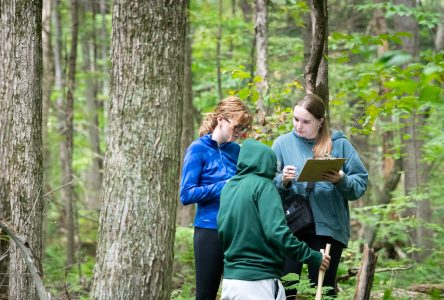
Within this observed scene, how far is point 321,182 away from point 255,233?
1104 millimetres

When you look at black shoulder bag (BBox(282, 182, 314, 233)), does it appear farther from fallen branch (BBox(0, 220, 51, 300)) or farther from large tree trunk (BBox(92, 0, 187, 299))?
fallen branch (BBox(0, 220, 51, 300))

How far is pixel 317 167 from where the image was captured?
14.7 feet

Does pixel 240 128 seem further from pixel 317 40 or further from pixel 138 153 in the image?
pixel 317 40

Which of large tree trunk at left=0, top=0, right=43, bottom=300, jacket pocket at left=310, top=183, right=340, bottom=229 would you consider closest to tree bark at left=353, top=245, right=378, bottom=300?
jacket pocket at left=310, top=183, right=340, bottom=229

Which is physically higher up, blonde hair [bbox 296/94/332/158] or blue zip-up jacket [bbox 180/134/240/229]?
blonde hair [bbox 296/94/332/158]

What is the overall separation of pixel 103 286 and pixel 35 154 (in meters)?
2.61

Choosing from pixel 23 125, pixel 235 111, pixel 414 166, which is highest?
pixel 235 111

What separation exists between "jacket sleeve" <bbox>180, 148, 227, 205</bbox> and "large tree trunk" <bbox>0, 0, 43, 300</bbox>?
225 centimetres

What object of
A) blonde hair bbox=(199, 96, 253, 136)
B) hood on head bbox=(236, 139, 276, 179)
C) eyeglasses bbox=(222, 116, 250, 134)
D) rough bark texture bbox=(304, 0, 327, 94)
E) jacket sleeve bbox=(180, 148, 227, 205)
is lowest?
jacket sleeve bbox=(180, 148, 227, 205)

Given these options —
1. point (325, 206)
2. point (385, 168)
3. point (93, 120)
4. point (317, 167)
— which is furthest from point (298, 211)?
point (93, 120)

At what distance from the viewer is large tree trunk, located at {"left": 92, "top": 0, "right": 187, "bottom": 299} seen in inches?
167

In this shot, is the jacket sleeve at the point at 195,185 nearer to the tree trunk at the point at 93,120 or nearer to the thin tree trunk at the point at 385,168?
→ the thin tree trunk at the point at 385,168

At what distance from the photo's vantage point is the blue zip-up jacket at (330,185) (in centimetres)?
476

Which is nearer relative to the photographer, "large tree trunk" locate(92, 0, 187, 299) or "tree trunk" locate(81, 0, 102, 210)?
"large tree trunk" locate(92, 0, 187, 299)
